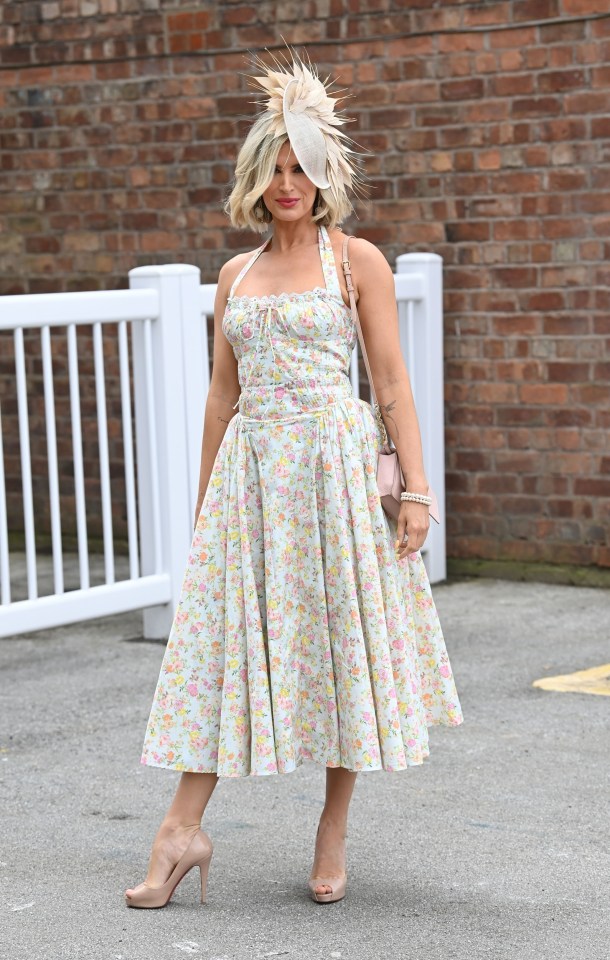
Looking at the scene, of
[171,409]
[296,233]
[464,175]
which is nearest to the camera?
[296,233]

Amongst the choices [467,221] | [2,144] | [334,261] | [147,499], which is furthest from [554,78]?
[334,261]

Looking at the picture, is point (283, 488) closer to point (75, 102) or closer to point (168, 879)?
point (168, 879)

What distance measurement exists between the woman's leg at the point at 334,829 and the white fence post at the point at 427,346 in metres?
3.54

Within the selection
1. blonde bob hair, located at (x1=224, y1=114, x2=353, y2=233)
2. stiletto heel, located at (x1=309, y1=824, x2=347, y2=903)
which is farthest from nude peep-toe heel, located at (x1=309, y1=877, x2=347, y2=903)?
blonde bob hair, located at (x1=224, y1=114, x2=353, y2=233)

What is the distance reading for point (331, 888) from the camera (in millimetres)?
3676

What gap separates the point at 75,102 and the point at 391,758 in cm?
566

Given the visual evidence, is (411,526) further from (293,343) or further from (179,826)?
(179,826)

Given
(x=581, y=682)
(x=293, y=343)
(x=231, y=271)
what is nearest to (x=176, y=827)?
(x=293, y=343)

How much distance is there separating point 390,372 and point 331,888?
1.16m

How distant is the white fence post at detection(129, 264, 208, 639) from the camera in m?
6.23

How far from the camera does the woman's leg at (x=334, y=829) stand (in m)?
3.72

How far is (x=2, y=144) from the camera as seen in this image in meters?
8.73

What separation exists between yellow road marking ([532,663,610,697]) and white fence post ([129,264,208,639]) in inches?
59.2

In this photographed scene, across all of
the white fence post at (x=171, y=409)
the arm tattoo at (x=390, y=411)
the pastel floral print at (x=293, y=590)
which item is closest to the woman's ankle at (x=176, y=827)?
the pastel floral print at (x=293, y=590)
